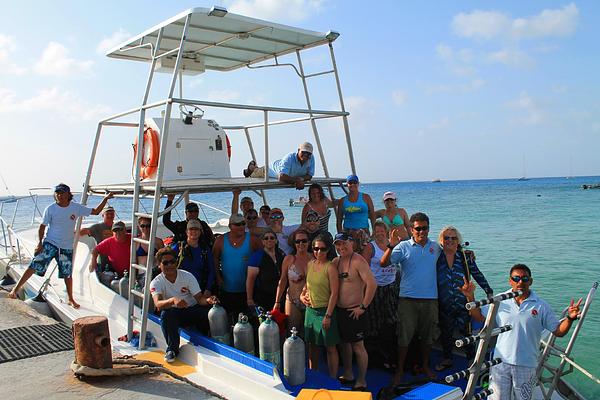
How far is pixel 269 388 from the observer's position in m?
4.07

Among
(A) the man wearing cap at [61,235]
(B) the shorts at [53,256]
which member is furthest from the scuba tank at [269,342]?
(B) the shorts at [53,256]

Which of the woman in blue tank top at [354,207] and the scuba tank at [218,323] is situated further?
the woman in blue tank top at [354,207]

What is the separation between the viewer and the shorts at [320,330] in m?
4.58

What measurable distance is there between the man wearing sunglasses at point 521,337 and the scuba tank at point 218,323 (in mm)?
2424

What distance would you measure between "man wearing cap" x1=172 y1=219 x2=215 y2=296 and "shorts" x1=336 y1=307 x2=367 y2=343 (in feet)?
5.01

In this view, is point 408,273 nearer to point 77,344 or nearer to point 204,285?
point 204,285

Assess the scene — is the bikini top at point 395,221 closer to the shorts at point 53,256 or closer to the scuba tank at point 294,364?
the scuba tank at point 294,364

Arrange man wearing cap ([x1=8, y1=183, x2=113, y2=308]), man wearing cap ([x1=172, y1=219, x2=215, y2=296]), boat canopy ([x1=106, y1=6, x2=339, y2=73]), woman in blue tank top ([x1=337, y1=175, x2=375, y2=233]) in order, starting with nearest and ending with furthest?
man wearing cap ([x1=172, y1=219, x2=215, y2=296]), boat canopy ([x1=106, y1=6, x2=339, y2=73]), woman in blue tank top ([x1=337, y1=175, x2=375, y2=233]), man wearing cap ([x1=8, y1=183, x2=113, y2=308])

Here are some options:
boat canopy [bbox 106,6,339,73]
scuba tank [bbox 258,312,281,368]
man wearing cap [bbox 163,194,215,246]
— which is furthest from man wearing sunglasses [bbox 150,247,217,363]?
boat canopy [bbox 106,6,339,73]

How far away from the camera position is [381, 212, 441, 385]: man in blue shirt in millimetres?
4984

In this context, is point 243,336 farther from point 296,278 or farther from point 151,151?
point 151,151

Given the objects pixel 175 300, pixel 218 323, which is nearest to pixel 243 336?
pixel 218 323

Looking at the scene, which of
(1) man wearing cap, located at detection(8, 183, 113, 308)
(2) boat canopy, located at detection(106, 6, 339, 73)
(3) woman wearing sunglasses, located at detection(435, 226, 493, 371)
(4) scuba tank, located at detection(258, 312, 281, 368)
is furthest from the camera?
(1) man wearing cap, located at detection(8, 183, 113, 308)

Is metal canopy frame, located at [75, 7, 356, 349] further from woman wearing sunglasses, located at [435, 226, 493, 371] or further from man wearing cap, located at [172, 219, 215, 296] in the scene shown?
woman wearing sunglasses, located at [435, 226, 493, 371]
